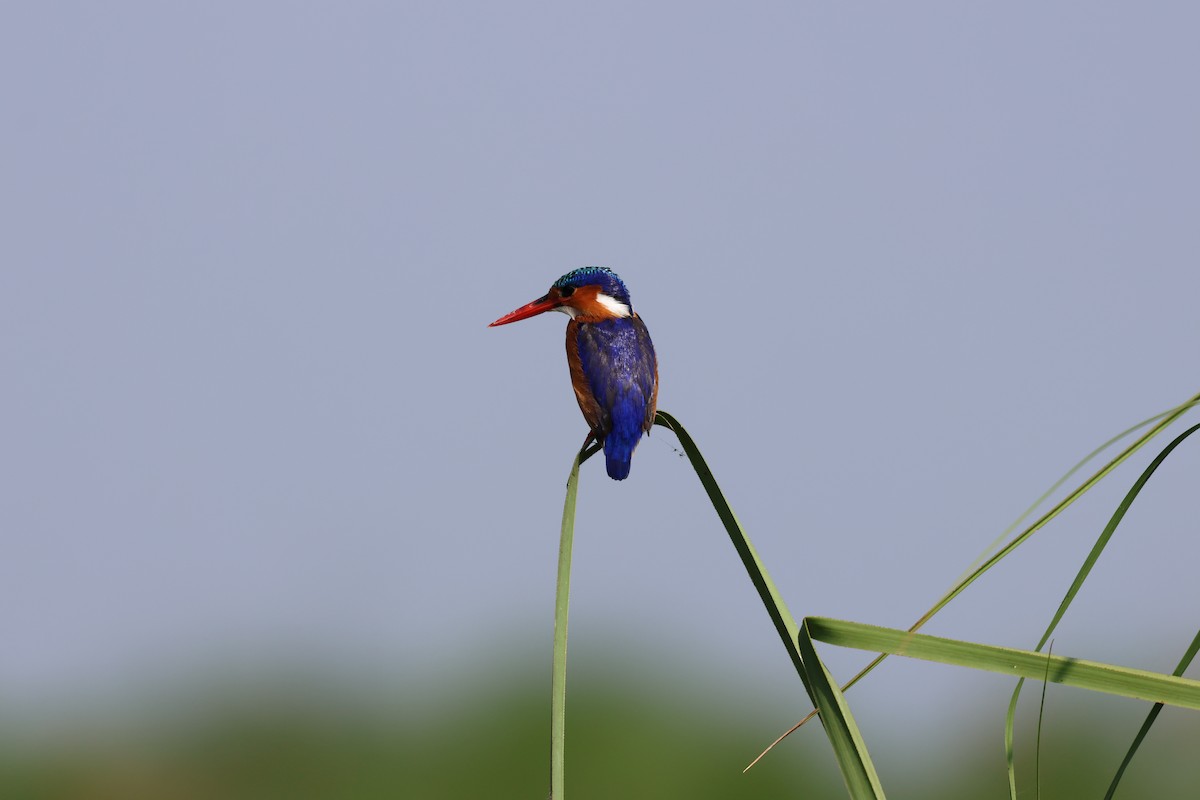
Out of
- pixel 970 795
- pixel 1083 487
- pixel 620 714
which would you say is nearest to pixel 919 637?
pixel 1083 487

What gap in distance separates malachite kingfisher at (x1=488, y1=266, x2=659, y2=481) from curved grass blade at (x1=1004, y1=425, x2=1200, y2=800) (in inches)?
84.8

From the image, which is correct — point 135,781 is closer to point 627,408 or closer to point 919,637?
point 627,408

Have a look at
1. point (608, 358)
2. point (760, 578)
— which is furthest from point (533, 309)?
point (760, 578)

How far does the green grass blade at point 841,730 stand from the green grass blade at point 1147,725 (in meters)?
0.26

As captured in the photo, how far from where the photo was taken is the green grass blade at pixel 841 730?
144cm

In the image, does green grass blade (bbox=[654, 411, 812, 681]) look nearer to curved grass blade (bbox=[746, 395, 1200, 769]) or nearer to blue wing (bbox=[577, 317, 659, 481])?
curved grass blade (bbox=[746, 395, 1200, 769])

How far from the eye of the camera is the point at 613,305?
445 centimetres

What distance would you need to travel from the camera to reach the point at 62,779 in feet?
49.2

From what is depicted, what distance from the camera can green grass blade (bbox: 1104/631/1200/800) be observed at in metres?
1.49

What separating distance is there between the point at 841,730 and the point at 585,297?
3.13 metres

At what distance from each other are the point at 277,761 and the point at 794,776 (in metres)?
5.79

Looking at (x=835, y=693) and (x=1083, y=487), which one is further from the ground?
(x=1083, y=487)

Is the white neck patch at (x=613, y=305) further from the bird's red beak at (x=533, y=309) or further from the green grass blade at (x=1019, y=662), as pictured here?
the green grass blade at (x=1019, y=662)

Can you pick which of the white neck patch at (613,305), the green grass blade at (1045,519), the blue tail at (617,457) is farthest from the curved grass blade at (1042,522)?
the white neck patch at (613,305)
